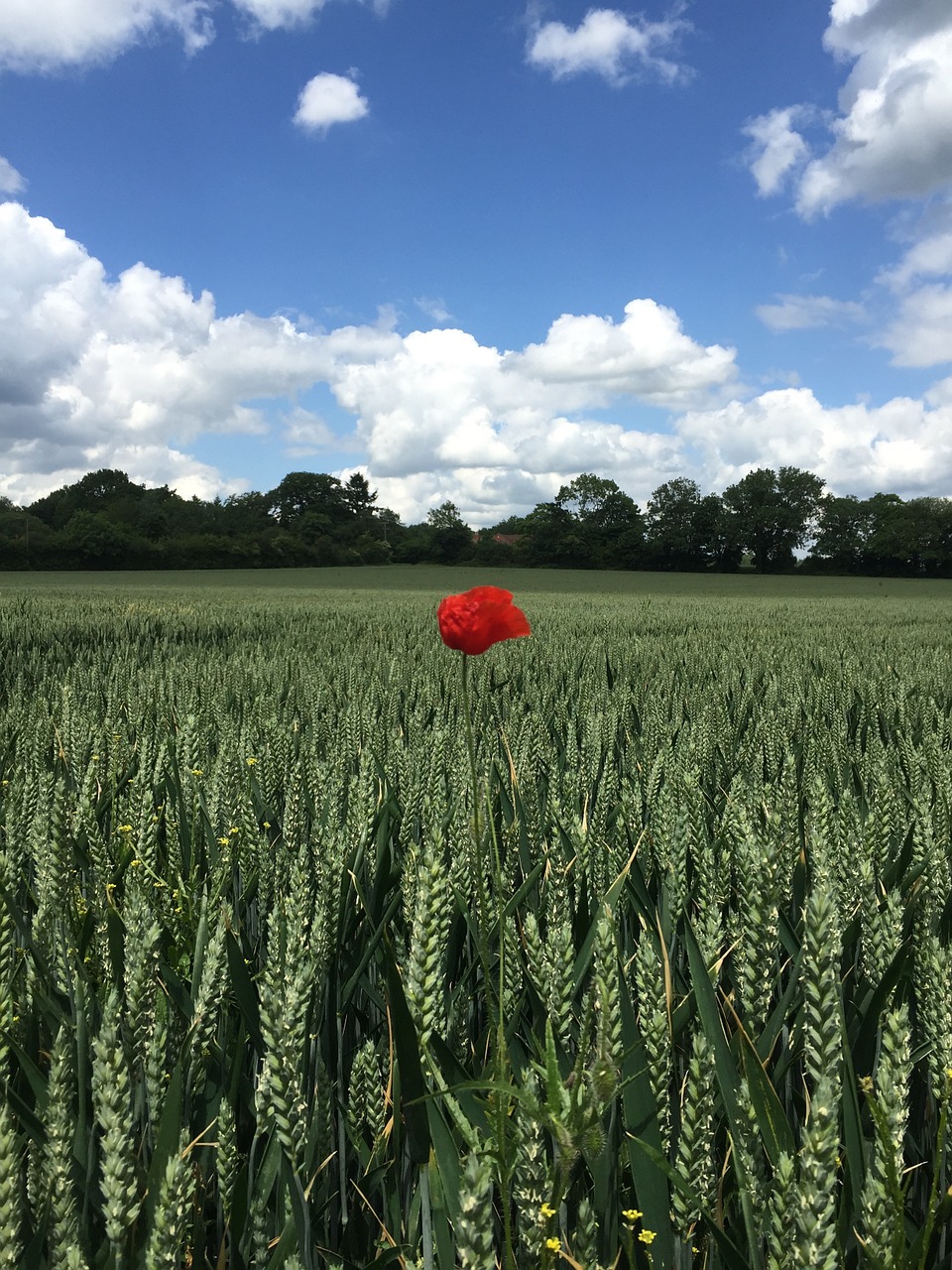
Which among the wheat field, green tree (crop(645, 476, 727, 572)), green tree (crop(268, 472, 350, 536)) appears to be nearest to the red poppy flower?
the wheat field

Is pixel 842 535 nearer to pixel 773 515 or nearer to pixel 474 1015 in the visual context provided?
pixel 773 515

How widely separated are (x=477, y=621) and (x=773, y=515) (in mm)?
75225

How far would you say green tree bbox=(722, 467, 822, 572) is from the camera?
70.7m

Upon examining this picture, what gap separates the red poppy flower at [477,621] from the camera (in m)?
1.17

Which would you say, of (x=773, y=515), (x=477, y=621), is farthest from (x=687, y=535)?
(x=477, y=621)

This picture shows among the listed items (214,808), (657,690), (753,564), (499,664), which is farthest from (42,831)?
(753,564)

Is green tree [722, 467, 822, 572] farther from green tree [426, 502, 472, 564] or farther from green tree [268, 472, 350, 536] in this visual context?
green tree [268, 472, 350, 536]

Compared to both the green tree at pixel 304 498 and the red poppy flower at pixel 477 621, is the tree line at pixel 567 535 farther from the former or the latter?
the red poppy flower at pixel 477 621

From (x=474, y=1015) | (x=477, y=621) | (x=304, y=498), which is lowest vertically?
(x=474, y=1015)

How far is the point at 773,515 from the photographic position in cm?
7088

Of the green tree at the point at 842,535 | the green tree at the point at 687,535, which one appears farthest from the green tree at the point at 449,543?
the green tree at the point at 842,535

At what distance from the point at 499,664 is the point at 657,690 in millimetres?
1338

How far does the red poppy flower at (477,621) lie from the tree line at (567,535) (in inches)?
2389

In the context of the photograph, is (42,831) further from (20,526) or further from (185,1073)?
(20,526)
